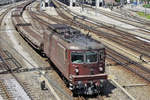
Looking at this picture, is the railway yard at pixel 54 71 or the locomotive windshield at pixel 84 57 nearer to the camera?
the locomotive windshield at pixel 84 57

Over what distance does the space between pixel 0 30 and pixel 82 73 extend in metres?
28.3

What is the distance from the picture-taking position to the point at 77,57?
16.6 meters

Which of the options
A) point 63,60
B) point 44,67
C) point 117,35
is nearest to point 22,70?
point 44,67

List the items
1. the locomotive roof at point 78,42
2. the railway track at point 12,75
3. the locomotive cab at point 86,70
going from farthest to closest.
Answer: the railway track at point 12,75, the locomotive roof at point 78,42, the locomotive cab at point 86,70

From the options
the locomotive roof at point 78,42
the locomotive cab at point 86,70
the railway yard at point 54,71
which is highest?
the locomotive roof at point 78,42

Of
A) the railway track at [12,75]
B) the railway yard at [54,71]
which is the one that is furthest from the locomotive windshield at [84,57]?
the railway track at [12,75]

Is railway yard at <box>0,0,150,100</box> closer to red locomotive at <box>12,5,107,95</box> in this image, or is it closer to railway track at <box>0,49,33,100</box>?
railway track at <box>0,49,33,100</box>

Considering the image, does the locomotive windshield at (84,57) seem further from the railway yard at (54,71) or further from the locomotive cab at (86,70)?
the railway yard at (54,71)

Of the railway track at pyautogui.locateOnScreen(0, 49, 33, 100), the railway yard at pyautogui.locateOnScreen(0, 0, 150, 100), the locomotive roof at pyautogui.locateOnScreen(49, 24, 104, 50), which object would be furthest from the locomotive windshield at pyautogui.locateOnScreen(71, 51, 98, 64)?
the railway track at pyautogui.locateOnScreen(0, 49, 33, 100)

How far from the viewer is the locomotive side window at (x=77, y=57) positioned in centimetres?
1648

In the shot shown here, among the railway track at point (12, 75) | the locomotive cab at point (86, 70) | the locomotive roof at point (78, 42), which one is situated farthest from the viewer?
the railway track at point (12, 75)

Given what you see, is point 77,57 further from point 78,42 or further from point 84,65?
point 78,42

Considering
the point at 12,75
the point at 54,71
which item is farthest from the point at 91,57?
the point at 12,75

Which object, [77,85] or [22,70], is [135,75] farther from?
[22,70]
